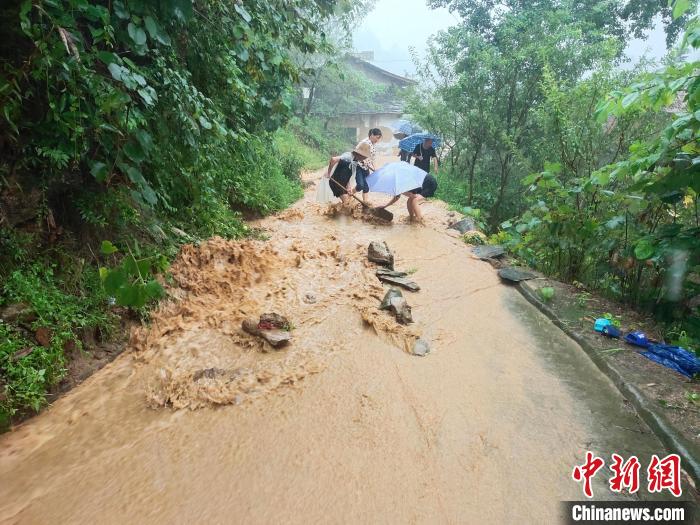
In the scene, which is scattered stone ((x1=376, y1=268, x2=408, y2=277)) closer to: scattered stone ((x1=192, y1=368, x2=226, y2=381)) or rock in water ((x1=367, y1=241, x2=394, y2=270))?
rock in water ((x1=367, y1=241, x2=394, y2=270))

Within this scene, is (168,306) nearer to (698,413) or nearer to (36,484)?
(36,484)

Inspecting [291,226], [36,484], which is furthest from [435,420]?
[291,226]

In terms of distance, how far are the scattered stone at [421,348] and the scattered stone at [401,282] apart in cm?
121

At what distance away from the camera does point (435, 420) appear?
2805mm

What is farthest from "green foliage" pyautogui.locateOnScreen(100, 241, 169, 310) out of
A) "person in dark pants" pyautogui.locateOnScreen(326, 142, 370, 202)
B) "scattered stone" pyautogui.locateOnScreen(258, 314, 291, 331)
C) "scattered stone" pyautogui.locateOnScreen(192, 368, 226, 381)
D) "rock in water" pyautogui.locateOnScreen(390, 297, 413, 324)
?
"person in dark pants" pyautogui.locateOnScreen(326, 142, 370, 202)

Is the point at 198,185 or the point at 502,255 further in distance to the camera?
the point at 502,255

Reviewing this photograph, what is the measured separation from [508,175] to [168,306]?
9557 mm

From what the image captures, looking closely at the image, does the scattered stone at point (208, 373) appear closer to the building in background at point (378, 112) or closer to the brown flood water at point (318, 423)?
the brown flood water at point (318, 423)

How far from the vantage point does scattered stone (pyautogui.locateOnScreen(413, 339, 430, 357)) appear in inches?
142

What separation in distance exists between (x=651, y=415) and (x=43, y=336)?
4.30m

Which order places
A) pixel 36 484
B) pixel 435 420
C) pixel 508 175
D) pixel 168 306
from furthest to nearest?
pixel 508 175
pixel 168 306
pixel 435 420
pixel 36 484

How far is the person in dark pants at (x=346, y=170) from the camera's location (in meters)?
7.66

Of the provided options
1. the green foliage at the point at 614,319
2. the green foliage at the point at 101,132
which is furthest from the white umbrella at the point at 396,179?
the green foliage at the point at 614,319

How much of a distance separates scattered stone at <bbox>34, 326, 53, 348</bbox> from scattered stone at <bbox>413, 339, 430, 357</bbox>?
2.89m
